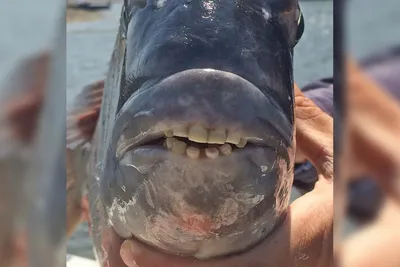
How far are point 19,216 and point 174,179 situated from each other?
12 cm

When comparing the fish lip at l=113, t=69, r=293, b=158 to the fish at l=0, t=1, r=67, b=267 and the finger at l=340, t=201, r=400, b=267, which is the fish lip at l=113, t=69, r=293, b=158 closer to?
the fish at l=0, t=1, r=67, b=267

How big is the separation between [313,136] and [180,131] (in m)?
0.38

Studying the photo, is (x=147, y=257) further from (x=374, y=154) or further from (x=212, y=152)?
(x=374, y=154)

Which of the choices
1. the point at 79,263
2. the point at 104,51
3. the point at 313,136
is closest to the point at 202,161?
the point at 313,136

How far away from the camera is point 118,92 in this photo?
0.54 metres

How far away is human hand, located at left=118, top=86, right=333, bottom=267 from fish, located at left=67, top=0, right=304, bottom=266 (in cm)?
2

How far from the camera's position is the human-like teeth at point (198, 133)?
39cm

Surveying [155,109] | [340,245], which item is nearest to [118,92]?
[155,109]

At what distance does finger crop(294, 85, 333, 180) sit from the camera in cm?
72

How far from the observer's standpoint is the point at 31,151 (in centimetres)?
34

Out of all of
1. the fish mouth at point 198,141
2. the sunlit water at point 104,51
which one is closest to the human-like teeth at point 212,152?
the fish mouth at point 198,141

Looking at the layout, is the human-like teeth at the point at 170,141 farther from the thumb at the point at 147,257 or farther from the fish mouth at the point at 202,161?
the thumb at the point at 147,257

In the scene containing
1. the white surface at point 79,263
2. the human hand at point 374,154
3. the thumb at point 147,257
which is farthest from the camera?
the white surface at point 79,263

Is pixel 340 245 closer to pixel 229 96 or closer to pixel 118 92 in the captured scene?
pixel 229 96
